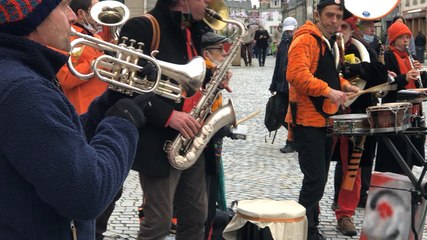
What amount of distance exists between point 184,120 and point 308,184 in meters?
1.64

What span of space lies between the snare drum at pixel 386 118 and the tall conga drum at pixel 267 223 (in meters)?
0.78

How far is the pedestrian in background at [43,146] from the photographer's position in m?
1.63

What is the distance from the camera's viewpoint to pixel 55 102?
1694 mm

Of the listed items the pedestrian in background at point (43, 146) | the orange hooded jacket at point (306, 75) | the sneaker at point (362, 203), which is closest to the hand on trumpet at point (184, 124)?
the pedestrian in background at point (43, 146)

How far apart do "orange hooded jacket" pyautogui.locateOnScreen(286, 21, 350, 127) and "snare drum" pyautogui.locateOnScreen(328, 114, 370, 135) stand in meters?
0.17

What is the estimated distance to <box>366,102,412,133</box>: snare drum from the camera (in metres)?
4.17

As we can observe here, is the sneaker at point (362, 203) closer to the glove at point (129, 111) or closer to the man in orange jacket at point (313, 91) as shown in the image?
the man in orange jacket at point (313, 91)

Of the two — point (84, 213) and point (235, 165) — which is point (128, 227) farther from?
point (84, 213)

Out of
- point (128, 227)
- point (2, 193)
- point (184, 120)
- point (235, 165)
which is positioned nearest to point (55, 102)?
point (2, 193)

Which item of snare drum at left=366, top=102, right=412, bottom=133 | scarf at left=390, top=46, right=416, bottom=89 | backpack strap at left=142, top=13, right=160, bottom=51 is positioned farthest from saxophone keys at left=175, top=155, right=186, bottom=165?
scarf at left=390, top=46, right=416, bottom=89

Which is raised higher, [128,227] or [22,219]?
[22,219]

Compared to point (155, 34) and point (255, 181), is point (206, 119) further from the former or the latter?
point (255, 181)

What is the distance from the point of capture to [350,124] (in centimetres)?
430

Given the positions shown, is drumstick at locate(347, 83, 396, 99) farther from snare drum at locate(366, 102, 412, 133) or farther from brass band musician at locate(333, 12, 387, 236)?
snare drum at locate(366, 102, 412, 133)
